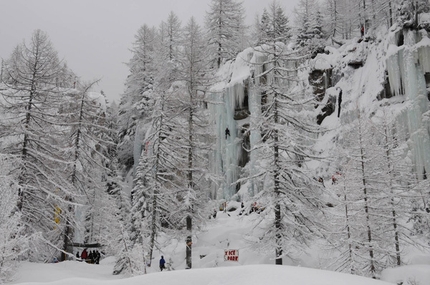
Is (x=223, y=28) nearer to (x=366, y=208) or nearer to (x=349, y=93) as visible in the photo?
(x=349, y=93)

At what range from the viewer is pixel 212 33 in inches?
1716

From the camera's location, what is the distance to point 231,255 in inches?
717

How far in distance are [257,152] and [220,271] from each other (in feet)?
40.6

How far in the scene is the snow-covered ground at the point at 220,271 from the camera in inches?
166

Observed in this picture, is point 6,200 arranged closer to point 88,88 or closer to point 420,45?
point 88,88

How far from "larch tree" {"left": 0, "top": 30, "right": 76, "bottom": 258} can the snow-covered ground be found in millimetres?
2915

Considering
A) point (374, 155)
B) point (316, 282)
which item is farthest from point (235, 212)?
point (316, 282)

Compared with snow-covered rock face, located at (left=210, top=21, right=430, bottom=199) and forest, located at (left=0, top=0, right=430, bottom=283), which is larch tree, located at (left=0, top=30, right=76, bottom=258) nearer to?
forest, located at (left=0, top=0, right=430, bottom=283)

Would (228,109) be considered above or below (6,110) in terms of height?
above

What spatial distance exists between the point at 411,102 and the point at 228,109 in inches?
574

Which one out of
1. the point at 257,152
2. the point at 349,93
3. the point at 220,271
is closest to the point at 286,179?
the point at 257,152

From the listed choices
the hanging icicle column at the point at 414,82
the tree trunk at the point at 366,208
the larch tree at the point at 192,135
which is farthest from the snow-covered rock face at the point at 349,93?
the tree trunk at the point at 366,208

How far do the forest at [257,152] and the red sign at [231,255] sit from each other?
2.23 meters

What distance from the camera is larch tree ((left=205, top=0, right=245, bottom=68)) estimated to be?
42434mm
